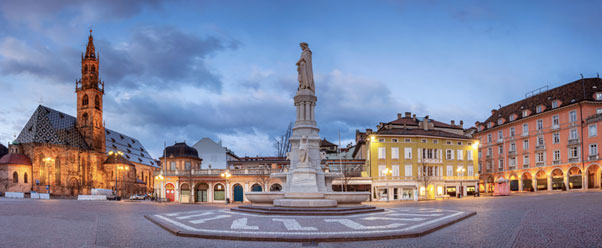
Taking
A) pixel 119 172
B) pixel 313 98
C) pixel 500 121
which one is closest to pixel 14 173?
pixel 119 172

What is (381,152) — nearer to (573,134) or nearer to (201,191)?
(573,134)

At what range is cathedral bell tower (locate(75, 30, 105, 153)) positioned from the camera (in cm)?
9906

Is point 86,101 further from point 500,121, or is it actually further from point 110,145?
point 500,121

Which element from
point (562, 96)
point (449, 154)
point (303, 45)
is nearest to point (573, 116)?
point (562, 96)

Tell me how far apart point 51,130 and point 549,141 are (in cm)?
8883

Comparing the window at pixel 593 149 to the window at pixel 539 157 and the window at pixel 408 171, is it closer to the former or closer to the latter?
the window at pixel 539 157

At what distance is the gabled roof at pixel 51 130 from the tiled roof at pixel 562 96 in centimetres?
8274

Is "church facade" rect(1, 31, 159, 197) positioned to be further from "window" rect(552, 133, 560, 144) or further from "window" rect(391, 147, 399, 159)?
"window" rect(552, 133, 560, 144)

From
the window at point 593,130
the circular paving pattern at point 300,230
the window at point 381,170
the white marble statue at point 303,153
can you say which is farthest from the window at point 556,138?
the circular paving pattern at point 300,230

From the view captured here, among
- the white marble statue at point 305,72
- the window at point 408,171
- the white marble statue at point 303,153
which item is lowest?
the window at point 408,171

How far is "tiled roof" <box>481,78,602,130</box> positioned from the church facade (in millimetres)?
75149

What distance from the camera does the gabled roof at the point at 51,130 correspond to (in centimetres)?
8306

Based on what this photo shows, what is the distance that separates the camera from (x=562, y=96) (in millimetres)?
57625

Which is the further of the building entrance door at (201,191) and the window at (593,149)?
the building entrance door at (201,191)
